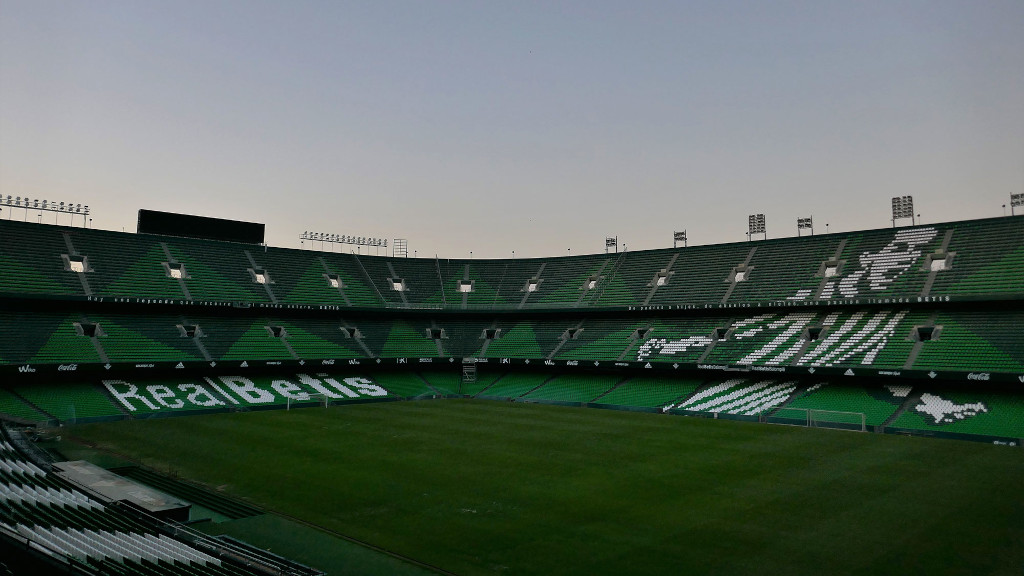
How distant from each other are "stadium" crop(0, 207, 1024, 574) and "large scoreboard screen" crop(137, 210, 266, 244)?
21.6 inches

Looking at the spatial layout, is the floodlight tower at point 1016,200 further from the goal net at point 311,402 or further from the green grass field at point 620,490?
the goal net at point 311,402

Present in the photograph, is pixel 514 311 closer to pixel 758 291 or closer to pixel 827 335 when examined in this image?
pixel 758 291

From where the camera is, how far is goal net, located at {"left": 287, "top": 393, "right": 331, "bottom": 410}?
42603 millimetres

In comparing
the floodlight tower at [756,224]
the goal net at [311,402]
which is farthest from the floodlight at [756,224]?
the goal net at [311,402]

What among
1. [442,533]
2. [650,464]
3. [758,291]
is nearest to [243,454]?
[442,533]

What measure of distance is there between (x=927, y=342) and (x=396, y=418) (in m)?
31.6

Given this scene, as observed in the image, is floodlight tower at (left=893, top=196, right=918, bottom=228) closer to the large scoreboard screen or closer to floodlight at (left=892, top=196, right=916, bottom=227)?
floodlight at (left=892, top=196, right=916, bottom=227)

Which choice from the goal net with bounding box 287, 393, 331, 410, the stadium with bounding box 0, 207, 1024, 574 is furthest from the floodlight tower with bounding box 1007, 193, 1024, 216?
the goal net with bounding box 287, 393, 331, 410

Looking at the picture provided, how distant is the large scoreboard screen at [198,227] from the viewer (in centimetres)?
5122

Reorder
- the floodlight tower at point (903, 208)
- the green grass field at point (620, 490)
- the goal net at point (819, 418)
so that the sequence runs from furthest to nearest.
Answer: the floodlight tower at point (903, 208)
the goal net at point (819, 418)
the green grass field at point (620, 490)

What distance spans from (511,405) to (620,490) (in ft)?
78.9

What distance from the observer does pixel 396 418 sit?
3747 centimetres

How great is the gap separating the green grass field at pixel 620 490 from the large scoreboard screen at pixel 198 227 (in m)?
22.3

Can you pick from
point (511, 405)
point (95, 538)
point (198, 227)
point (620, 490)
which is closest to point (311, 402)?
point (511, 405)
